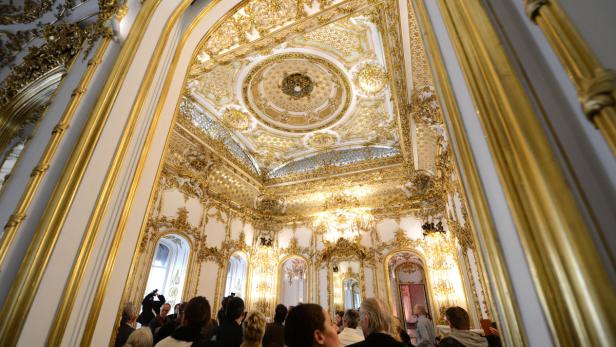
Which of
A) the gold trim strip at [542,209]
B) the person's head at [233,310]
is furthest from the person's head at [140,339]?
the gold trim strip at [542,209]

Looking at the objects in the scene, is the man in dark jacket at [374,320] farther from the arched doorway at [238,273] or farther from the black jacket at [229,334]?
the arched doorway at [238,273]

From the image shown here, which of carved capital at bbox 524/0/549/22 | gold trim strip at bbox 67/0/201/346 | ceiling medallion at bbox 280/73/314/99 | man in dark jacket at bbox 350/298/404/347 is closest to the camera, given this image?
carved capital at bbox 524/0/549/22

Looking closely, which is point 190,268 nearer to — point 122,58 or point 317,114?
point 317,114

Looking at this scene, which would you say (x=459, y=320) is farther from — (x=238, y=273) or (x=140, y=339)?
(x=238, y=273)

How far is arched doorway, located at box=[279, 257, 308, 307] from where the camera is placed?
1048 centimetres

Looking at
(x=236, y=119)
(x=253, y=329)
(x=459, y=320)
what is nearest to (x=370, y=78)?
(x=236, y=119)

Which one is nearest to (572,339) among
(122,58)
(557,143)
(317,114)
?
(557,143)

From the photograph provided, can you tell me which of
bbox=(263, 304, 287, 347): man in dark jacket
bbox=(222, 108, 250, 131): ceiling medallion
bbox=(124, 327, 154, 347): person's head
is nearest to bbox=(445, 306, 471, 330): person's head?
bbox=(263, 304, 287, 347): man in dark jacket

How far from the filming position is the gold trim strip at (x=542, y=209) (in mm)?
559

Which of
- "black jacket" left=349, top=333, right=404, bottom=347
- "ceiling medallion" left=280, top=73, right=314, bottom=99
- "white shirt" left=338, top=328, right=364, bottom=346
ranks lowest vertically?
"white shirt" left=338, top=328, right=364, bottom=346

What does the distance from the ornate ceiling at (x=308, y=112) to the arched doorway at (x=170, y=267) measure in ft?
6.59

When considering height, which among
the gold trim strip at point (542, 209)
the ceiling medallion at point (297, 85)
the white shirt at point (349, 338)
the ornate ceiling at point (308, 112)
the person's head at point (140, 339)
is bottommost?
the white shirt at point (349, 338)

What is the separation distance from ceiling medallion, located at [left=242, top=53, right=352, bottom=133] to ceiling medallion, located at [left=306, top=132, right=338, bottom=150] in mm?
445

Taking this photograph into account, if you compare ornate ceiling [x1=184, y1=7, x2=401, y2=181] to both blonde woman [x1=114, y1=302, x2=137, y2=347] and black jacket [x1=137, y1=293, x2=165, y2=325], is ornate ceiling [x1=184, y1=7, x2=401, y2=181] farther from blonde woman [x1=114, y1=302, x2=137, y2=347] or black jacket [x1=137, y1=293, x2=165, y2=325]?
blonde woman [x1=114, y1=302, x2=137, y2=347]
